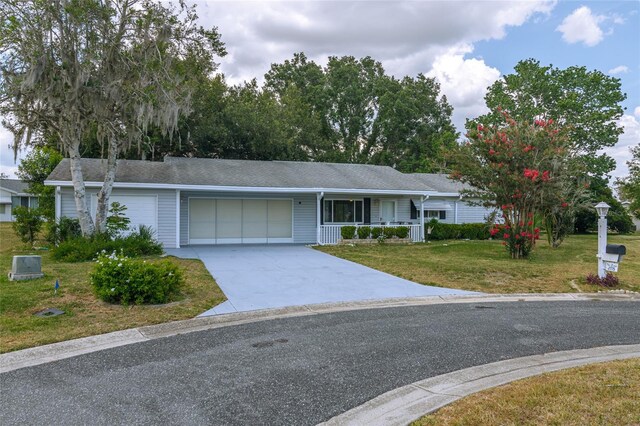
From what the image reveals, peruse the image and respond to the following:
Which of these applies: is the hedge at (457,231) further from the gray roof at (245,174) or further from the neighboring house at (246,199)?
the gray roof at (245,174)

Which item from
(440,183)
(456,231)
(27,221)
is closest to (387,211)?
(456,231)

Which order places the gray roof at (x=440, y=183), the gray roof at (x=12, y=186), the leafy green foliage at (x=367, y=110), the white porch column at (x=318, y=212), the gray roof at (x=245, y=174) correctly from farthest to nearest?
the gray roof at (x=12, y=186), the leafy green foliage at (x=367, y=110), the gray roof at (x=440, y=183), the white porch column at (x=318, y=212), the gray roof at (x=245, y=174)

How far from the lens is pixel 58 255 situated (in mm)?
11484

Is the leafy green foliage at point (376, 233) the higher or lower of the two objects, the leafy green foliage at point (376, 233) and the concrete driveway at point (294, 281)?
the higher

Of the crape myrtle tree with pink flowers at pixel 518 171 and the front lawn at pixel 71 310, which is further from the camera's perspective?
the crape myrtle tree with pink flowers at pixel 518 171

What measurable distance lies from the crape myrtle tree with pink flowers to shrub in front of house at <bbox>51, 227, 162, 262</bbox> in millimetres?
10142

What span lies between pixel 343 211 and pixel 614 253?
10.8m

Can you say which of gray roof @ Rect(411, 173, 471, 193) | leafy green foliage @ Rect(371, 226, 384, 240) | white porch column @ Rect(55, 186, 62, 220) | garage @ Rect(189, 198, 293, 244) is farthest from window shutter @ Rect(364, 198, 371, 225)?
white porch column @ Rect(55, 186, 62, 220)

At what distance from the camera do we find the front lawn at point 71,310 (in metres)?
5.25

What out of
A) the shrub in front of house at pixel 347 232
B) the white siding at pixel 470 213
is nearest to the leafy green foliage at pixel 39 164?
the shrub in front of house at pixel 347 232

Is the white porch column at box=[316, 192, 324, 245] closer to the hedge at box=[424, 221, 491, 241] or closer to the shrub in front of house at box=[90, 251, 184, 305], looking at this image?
the hedge at box=[424, 221, 491, 241]

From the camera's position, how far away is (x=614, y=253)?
29.5 ft

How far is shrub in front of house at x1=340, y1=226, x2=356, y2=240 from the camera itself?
17000 mm

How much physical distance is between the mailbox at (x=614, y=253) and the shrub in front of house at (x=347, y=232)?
929 cm
